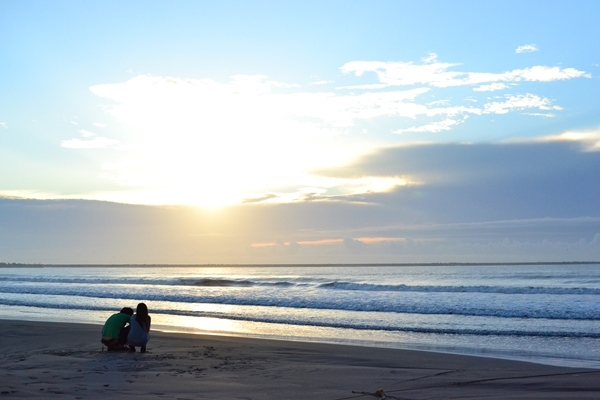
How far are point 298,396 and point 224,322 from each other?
525 inches

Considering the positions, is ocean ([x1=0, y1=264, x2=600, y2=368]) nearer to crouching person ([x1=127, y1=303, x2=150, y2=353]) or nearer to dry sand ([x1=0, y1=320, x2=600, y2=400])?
dry sand ([x1=0, y1=320, x2=600, y2=400])

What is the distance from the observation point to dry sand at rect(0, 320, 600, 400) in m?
7.82

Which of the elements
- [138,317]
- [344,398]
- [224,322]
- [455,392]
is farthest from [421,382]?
[224,322]

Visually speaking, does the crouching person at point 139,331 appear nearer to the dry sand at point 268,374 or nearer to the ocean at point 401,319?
the dry sand at point 268,374

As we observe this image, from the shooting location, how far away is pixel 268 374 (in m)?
9.59

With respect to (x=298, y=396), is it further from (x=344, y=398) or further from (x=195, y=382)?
(x=195, y=382)

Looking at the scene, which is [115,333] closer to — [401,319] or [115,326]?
[115,326]

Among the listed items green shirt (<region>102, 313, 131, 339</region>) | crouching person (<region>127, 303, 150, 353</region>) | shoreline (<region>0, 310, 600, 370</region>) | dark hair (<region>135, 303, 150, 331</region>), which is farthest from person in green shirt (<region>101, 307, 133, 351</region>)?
shoreline (<region>0, 310, 600, 370</region>)

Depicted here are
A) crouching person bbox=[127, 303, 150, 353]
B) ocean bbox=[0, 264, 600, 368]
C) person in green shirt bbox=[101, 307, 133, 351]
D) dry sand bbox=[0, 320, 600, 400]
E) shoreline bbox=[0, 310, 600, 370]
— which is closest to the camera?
dry sand bbox=[0, 320, 600, 400]

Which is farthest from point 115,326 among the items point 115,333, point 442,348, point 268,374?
point 442,348

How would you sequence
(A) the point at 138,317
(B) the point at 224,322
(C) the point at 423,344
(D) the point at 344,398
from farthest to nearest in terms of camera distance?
(B) the point at 224,322, (C) the point at 423,344, (A) the point at 138,317, (D) the point at 344,398

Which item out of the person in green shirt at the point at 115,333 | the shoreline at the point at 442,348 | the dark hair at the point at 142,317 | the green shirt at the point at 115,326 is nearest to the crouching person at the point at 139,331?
the dark hair at the point at 142,317

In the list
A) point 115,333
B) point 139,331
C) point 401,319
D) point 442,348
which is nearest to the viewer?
point 139,331

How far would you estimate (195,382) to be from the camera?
8719mm
